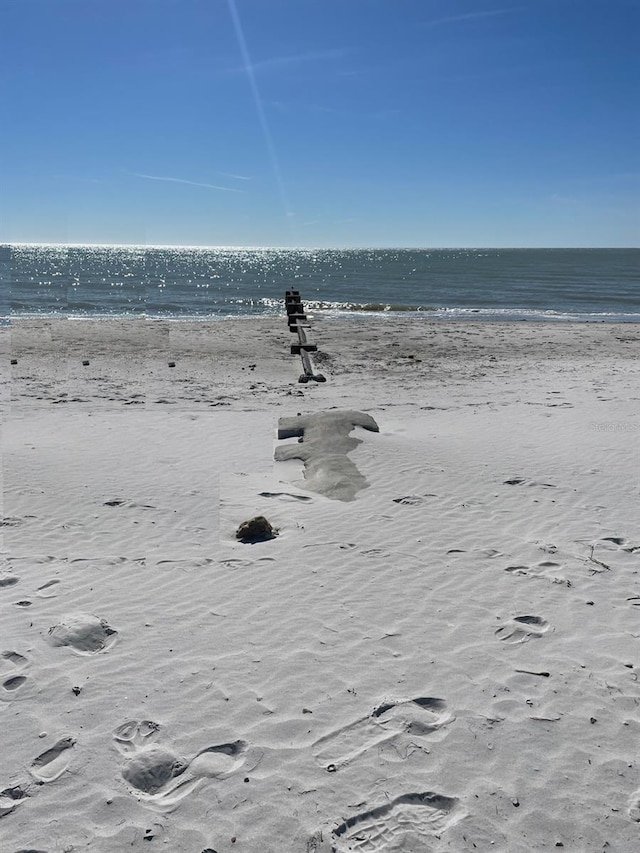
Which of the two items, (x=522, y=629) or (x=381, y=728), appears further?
(x=522, y=629)

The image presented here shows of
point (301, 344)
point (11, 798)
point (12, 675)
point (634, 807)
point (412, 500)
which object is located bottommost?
point (634, 807)

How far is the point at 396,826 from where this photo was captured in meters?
3.04

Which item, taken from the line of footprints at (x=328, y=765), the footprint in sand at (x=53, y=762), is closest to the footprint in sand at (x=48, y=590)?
the line of footprints at (x=328, y=765)

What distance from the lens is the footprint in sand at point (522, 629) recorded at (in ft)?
15.1

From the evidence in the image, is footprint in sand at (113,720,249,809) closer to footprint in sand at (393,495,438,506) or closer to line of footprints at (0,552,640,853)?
line of footprints at (0,552,640,853)

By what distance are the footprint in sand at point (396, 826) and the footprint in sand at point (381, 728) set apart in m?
0.36

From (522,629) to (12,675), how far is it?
3.54 metres

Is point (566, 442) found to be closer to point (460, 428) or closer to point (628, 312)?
point (460, 428)

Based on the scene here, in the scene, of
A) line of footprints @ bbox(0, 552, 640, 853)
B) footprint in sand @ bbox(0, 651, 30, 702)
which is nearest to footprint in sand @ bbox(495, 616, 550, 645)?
line of footprints @ bbox(0, 552, 640, 853)

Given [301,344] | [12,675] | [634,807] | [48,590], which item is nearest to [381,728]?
[634,807]

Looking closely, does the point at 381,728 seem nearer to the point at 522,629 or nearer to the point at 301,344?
the point at 522,629

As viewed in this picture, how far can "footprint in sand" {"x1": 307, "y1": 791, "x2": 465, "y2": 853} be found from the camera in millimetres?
2936

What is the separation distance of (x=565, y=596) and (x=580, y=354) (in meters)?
15.8

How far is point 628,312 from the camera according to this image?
35156mm
